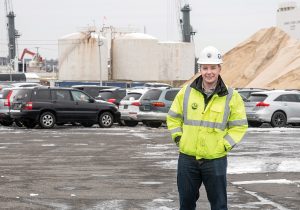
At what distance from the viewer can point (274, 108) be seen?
26297mm

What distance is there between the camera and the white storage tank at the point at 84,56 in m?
80.1

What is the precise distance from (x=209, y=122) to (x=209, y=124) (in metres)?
0.02

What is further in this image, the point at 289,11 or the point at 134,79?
the point at 289,11

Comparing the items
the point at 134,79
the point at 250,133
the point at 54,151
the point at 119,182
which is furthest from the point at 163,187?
the point at 134,79

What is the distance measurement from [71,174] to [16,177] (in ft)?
3.19

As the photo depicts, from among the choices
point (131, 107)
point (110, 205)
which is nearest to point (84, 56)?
point (131, 107)

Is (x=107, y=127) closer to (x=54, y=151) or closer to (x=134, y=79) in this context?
(x=54, y=151)

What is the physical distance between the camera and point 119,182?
1091 cm

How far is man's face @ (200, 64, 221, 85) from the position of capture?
5.98 m

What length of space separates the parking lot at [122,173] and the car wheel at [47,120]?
4609mm

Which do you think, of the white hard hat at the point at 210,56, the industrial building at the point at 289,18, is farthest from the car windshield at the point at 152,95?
the industrial building at the point at 289,18

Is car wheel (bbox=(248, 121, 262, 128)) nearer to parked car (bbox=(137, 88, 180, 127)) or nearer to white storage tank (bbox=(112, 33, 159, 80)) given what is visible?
parked car (bbox=(137, 88, 180, 127))

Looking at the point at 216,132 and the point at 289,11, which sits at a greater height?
the point at 289,11

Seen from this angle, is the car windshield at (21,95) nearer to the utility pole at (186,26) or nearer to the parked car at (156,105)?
the parked car at (156,105)
